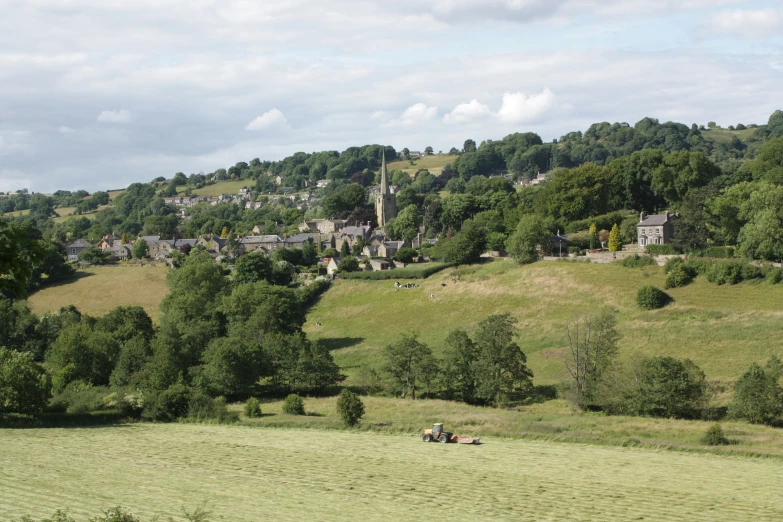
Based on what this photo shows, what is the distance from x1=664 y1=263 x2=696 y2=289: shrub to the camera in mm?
61375

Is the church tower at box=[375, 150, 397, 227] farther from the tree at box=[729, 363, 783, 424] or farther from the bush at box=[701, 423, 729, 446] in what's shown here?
the bush at box=[701, 423, 729, 446]

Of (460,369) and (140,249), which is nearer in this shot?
(460,369)

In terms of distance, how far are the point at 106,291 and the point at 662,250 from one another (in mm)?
57582

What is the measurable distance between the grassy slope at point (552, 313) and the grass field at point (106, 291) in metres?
21.0

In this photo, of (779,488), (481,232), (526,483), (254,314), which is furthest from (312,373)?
(481,232)

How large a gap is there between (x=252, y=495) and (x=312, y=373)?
86.6 ft

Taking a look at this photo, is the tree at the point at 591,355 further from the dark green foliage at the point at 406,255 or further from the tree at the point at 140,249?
the tree at the point at 140,249

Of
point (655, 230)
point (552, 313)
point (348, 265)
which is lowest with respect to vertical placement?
point (552, 313)

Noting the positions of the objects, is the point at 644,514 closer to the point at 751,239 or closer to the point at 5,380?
the point at 5,380

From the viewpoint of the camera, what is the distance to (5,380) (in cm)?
3931

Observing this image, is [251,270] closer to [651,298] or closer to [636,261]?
[636,261]

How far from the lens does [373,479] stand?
25062 millimetres

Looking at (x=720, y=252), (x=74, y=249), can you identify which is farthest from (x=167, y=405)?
(x=74, y=249)

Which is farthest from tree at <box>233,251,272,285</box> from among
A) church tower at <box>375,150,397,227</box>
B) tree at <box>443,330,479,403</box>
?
church tower at <box>375,150,397,227</box>
